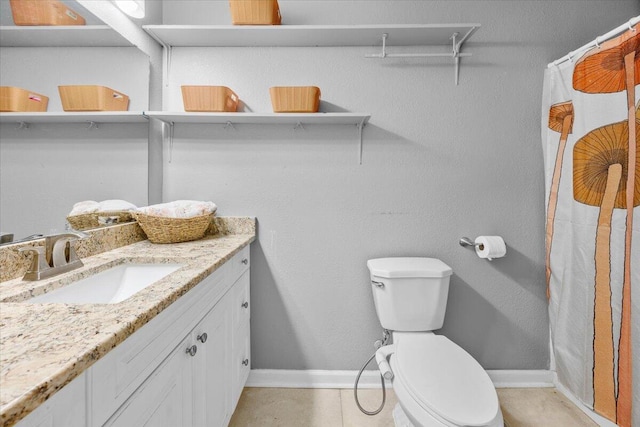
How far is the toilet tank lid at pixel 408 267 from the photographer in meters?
1.48

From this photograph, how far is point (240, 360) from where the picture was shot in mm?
1484

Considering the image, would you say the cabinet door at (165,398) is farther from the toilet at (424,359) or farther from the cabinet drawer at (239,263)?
the toilet at (424,359)

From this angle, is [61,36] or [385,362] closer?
[61,36]

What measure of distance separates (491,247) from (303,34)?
146cm

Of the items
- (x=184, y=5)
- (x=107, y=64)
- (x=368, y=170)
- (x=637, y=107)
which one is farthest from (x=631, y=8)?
(x=107, y=64)

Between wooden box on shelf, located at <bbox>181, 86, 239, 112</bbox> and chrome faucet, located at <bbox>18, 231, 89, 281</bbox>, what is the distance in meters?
0.82

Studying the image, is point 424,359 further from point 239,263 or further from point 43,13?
point 43,13

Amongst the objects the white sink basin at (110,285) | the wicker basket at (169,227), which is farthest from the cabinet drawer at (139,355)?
the wicker basket at (169,227)

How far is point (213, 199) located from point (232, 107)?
51 centimetres

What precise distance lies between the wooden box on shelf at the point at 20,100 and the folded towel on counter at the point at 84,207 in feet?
1.14

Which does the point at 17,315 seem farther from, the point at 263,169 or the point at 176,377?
the point at 263,169

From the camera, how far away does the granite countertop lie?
0.41 m

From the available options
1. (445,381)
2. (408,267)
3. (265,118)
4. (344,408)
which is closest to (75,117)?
(265,118)

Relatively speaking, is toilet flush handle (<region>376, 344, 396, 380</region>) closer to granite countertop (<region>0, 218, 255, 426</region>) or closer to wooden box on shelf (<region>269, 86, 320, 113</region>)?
granite countertop (<region>0, 218, 255, 426</region>)
